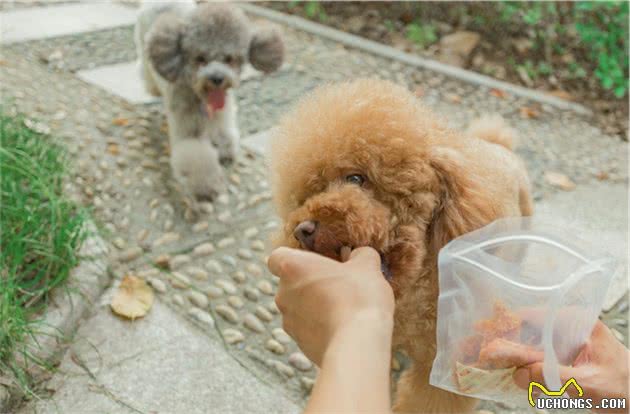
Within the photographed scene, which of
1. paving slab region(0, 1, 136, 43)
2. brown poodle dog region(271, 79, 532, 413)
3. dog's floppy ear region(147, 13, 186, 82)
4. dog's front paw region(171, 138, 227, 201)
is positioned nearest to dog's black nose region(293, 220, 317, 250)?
brown poodle dog region(271, 79, 532, 413)

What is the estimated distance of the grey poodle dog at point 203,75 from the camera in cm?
291

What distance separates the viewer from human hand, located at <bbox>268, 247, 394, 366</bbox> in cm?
98

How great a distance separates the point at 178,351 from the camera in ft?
6.69

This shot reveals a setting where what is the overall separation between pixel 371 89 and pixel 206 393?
1.09 metres

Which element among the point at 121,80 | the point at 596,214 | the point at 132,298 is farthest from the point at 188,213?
the point at 596,214

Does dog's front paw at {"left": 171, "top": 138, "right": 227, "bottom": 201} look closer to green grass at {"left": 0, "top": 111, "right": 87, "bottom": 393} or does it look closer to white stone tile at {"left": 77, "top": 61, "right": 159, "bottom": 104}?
green grass at {"left": 0, "top": 111, "right": 87, "bottom": 393}

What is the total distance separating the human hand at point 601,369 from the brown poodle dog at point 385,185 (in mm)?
331

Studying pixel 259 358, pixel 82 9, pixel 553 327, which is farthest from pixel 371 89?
pixel 82 9

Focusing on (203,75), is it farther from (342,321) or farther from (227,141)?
(342,321)

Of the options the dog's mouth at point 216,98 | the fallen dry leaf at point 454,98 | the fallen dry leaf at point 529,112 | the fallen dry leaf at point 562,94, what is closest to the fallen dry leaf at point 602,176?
the fallen dry leaf at point 529,112

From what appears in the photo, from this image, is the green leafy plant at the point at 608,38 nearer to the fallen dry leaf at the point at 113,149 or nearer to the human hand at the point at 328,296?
the fallen dry leaf at the point at 113,149

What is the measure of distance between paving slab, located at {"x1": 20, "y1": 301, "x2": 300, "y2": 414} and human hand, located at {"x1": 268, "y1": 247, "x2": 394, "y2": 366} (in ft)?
2.81

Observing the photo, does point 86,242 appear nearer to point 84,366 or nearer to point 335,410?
point 84,366

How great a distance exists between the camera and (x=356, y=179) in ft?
4.21
